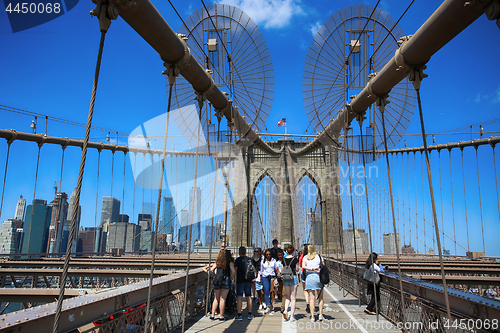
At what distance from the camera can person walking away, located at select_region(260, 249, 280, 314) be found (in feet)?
22.0

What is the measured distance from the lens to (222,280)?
236 inches

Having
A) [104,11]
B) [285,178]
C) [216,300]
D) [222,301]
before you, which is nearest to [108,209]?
[285,178]

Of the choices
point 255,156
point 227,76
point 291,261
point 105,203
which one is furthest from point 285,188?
point 105,203

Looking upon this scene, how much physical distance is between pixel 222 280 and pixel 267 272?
A: 1.18 m

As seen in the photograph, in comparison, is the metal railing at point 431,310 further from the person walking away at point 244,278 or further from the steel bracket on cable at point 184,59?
the steel bracket on cable at point 184,59

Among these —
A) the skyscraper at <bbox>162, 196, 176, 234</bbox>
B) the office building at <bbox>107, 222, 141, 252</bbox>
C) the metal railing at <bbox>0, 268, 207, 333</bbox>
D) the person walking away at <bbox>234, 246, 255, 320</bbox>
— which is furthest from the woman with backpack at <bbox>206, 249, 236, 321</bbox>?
the office building at <bbox>107, 222, 141, 252</bbox>

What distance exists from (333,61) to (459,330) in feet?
30.2

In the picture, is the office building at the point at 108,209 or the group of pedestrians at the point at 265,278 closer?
the group of pedestrians at the point at 265,278

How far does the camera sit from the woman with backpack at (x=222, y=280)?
5.98m

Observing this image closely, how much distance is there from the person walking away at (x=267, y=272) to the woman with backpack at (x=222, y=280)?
0.86 meters

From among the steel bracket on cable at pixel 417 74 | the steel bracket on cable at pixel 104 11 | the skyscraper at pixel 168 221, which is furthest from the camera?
the skyscraper at pixel 168 221

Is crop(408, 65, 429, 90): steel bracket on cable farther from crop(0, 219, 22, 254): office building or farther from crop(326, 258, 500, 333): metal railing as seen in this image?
crop(0, 219, 22, 254): office building

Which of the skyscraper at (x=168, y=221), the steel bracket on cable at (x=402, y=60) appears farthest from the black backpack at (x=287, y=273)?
the skyscraper at (x=168, y=221)

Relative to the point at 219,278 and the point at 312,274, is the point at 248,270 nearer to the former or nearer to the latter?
the point at 219,278
